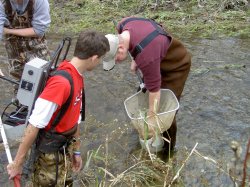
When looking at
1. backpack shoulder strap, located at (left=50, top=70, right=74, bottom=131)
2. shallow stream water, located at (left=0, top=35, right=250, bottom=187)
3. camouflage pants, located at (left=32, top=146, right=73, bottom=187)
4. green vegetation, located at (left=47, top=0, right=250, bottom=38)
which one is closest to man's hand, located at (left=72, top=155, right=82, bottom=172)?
camouflage pants, located at (left=32, top=146, right=73, bottom=187)

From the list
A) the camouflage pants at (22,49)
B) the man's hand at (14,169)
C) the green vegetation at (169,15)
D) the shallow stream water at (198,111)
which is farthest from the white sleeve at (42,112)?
the green vegetation at (169,15)

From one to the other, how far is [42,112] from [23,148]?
Answer: 0.31m

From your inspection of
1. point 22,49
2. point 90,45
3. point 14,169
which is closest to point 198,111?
point 22,49

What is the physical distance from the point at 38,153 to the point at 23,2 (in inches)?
62.2

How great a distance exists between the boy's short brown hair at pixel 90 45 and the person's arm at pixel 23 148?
0.58m

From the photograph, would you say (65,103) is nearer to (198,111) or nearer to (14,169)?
(14,169)

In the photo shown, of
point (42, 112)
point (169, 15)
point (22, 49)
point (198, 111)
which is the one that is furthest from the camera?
point (169, 15)

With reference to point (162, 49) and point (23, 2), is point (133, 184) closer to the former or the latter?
point (162, 49)

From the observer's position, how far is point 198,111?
5.39 meters

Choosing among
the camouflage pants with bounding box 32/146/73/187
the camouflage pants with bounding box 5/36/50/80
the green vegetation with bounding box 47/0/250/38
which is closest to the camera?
the camouflage pants with bounding box 32/146/73/187

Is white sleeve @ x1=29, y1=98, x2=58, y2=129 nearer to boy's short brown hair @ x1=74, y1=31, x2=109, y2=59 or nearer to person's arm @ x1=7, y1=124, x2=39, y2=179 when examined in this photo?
person's arm @ x1=7, y1=124, x2=39, y2=179

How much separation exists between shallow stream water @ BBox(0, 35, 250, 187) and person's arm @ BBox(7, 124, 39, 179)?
42.3 inches

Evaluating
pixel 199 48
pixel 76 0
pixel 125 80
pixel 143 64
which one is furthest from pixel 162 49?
pixel 76 0

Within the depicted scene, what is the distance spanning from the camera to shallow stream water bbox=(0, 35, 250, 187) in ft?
14.3
